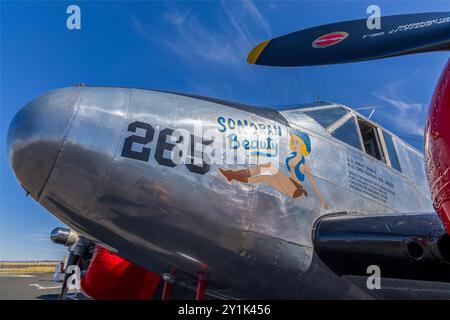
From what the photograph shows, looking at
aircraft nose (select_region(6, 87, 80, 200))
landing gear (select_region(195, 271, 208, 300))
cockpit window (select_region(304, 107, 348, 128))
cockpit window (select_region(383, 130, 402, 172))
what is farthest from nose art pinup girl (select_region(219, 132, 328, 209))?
cockpit window (select_region(383, 130, 402, 172))

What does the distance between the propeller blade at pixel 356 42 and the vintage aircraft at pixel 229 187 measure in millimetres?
15

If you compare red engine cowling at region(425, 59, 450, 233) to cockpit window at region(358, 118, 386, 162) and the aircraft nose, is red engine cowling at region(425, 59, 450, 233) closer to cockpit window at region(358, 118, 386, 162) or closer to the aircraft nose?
the aircraft nose

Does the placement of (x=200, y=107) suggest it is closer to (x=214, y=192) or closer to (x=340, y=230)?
(x=214, y=192)

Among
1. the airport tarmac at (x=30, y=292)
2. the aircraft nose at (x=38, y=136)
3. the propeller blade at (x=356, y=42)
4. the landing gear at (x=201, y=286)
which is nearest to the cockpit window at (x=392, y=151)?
the propeller blade at (x=356, y=42)

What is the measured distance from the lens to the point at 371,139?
5328 mm

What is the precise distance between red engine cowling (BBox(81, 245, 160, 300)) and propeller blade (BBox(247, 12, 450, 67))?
3947 mm

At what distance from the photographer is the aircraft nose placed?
2.87 meters

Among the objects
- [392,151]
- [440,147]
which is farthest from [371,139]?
[440,147]

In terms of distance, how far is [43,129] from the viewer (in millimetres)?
2895

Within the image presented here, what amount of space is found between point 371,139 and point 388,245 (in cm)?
258

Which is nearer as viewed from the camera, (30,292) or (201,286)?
(201,286)

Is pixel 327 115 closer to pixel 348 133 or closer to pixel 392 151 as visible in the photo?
pixel 348 133

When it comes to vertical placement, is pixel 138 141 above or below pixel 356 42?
below

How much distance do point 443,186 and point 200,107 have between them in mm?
2556
